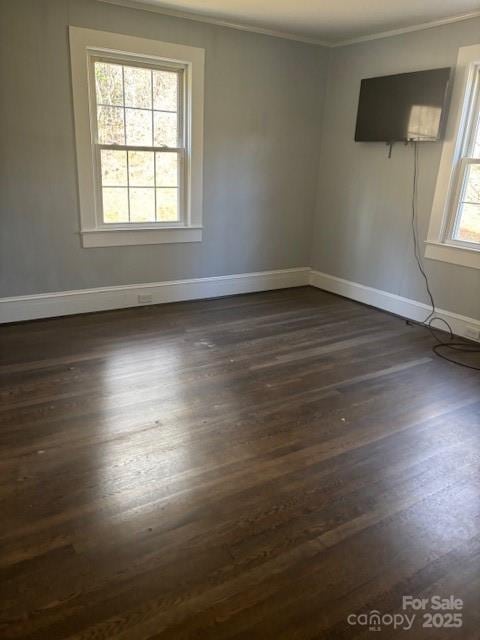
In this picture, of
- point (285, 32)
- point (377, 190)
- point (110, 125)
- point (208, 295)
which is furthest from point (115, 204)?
point (377, 190)

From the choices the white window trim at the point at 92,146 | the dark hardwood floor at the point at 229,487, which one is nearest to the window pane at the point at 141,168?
the white window trim at the point at 92,146

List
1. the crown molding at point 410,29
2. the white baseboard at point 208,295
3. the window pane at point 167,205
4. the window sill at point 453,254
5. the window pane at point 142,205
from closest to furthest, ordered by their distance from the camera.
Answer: the crown molding at point 410,29, the window sill at point 453,254, the white baseboard at point 208,295, the window pane at point 142,205, the window pane at point 167,205

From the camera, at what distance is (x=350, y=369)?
3467 mm

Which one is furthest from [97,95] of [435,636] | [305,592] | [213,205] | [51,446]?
[435,636]

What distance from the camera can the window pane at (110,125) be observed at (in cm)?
403

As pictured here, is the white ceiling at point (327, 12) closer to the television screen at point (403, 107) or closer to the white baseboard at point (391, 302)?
the television screen at point (403, 107)

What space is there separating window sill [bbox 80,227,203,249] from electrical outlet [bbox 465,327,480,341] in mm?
2666

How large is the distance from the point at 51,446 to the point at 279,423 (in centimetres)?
124

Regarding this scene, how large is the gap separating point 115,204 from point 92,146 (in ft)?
1.72

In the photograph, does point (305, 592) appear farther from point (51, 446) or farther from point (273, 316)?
point (273, 316)

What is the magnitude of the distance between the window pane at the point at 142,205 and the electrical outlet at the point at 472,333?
307 cm

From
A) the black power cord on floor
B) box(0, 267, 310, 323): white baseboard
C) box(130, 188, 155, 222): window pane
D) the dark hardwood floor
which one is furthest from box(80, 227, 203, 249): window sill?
the black power cord on floor

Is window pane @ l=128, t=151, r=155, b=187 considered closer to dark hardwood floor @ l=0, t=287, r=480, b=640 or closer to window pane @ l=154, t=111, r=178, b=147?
window pane @ l=154, t=111, r=178, b=147

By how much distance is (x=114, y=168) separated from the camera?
419 cm
